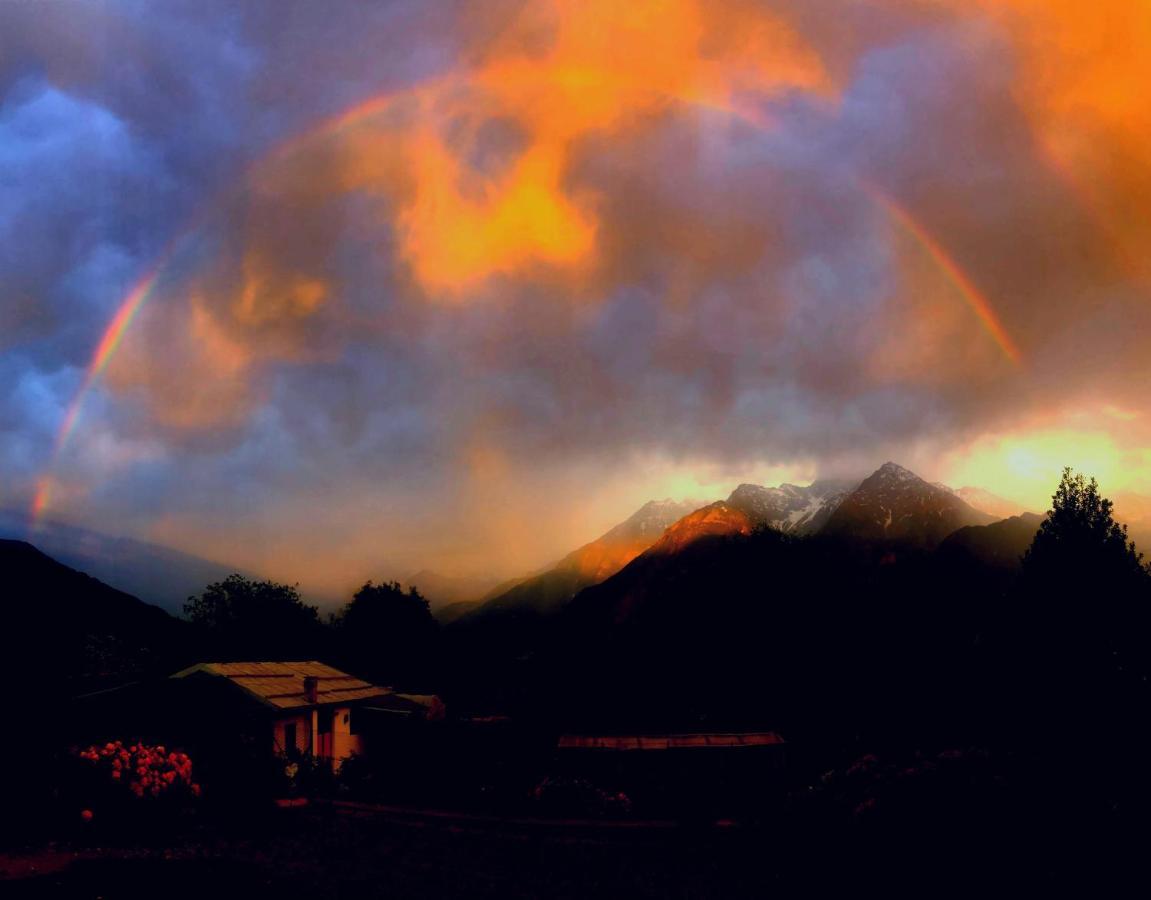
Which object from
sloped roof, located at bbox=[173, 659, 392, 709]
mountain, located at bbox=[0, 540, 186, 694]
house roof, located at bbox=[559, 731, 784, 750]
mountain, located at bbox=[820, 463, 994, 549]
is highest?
mountain, located at bbox=[820, 463, 994, 549]

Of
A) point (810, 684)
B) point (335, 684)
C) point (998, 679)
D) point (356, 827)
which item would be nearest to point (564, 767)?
point (356, 827)

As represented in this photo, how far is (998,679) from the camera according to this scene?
4250 centimetres

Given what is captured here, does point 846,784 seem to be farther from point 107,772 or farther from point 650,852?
point 107,772

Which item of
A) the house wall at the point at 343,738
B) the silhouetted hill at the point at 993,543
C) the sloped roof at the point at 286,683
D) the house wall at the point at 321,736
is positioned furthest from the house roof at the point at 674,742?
the silhouetted hill at the point at 993,543

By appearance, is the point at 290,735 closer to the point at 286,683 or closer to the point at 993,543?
the point at 286,683

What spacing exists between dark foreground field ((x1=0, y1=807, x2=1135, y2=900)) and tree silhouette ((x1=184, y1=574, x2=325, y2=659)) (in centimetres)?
7711

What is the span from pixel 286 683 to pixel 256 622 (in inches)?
2977

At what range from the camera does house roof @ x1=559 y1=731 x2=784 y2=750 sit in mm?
25828

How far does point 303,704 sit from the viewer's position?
33031mm

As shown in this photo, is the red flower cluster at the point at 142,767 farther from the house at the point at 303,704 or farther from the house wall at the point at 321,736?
the house wall at the point at 321,736

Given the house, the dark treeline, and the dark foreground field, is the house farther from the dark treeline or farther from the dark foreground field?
the dark treeline

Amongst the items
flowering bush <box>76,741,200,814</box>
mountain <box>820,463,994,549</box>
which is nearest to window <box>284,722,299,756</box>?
flowering bush <box>76,741,200,814</box>

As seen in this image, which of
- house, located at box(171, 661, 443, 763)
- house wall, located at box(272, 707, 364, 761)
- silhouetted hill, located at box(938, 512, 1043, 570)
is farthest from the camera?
silhouetted hill, located at box(938, 512, 1043, 570)

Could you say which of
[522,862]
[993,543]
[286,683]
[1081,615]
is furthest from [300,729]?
[993,543]
